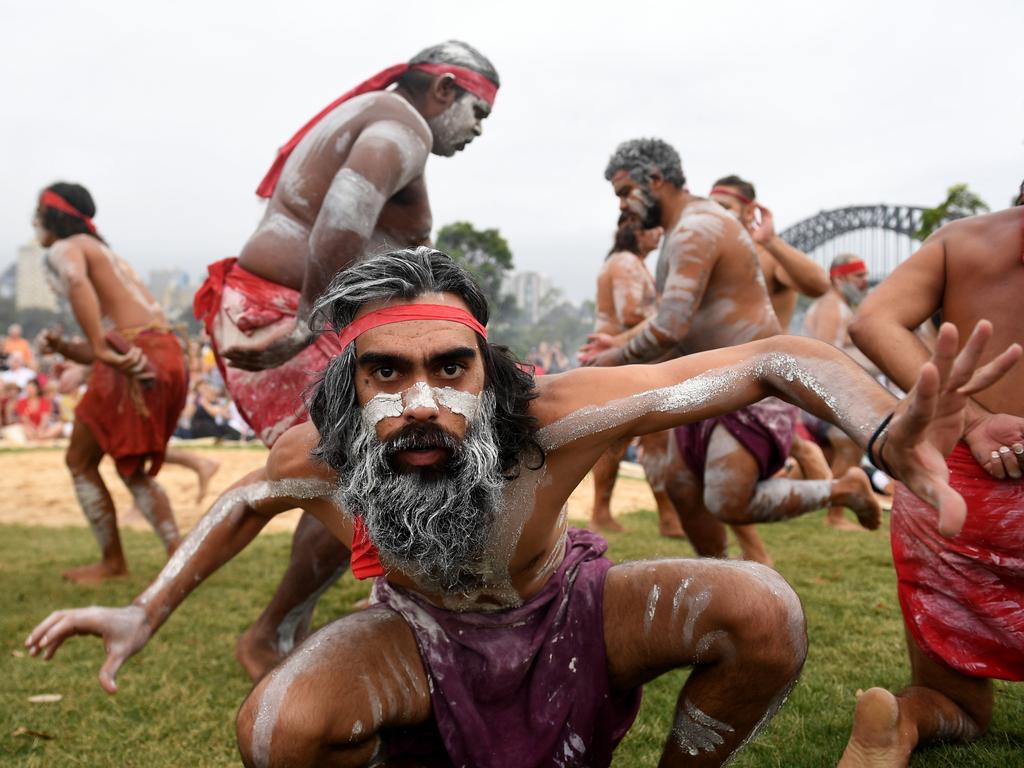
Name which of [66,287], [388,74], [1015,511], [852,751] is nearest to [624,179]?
[388,74]

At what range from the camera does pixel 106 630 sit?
2.15m

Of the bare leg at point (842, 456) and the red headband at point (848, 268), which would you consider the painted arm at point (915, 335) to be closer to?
the bare leg at point (842, 456)

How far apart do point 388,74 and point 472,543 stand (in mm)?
2061

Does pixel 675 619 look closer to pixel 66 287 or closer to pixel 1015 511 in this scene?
pixel 1015 511

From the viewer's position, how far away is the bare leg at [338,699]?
1849 mm

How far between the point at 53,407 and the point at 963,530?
51.5 ft

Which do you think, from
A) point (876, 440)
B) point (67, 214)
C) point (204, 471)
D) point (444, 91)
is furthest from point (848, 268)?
point (876, 440)

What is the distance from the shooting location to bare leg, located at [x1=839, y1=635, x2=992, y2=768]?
2.09 metres

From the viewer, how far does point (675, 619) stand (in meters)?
2.03

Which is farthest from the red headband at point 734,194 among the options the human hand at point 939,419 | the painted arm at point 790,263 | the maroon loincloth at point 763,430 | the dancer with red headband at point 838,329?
the human hand at point 939,419

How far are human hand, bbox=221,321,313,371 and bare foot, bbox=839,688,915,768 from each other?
1.95 m

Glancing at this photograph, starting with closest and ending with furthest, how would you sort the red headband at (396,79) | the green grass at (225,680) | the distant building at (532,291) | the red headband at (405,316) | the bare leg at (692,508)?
the red headband at (405,316)
the green grass at (225,680)
the red headband at (396,79)
the bare leg at (692,508)
the distant building at (532,291)

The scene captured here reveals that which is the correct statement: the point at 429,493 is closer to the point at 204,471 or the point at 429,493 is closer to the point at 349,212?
the point at 349,212

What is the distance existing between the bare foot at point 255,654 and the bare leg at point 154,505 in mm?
1933
